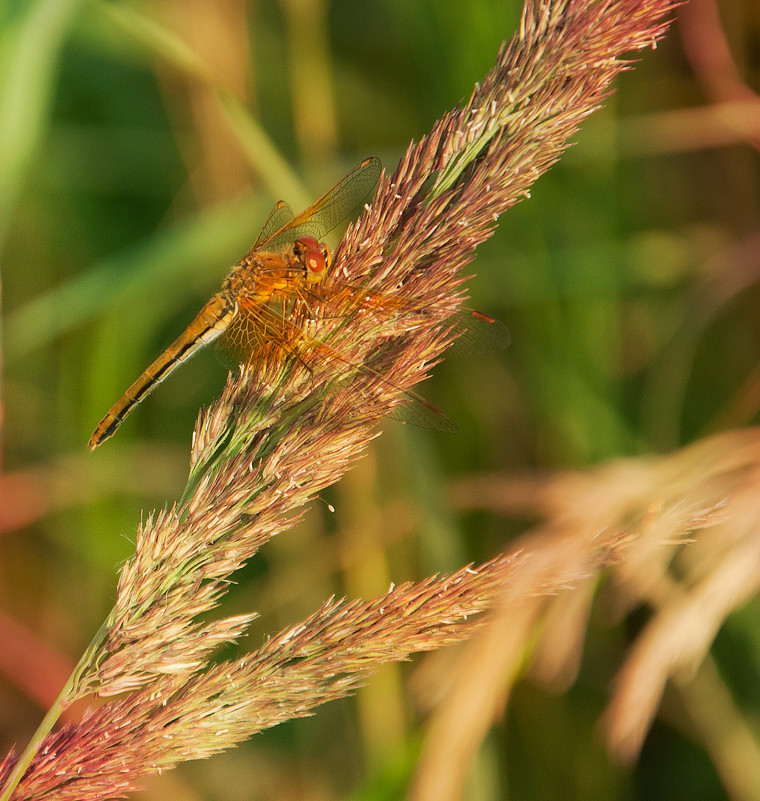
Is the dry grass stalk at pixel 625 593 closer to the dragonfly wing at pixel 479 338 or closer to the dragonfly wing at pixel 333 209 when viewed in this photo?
the dragonfly wing at pixel 479 338

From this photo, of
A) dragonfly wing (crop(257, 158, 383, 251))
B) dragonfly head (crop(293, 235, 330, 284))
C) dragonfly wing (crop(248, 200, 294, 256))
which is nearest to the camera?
dragonfly head (crop(293, 235, 330, 284))

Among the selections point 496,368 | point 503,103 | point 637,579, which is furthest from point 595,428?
point 503,103

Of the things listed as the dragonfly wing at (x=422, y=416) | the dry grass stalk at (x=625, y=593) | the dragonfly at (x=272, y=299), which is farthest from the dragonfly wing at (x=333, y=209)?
the dry grass stalk at (x=625, y=593)

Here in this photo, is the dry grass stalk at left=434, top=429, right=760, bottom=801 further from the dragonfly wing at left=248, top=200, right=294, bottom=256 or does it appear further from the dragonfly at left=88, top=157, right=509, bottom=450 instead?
the dragonfly wing at left=248, top=200, right=294, bottom=256


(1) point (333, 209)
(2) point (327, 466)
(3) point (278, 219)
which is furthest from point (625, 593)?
(3) point (278, 219)

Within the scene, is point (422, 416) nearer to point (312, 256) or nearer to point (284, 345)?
point (284, 345)

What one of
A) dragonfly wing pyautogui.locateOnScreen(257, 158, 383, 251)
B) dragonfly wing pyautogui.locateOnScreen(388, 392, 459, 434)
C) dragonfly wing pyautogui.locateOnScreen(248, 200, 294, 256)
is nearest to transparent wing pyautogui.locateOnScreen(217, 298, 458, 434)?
dragonfly wing pyautogui.locateOnScreen(388, 392, 459, 434)

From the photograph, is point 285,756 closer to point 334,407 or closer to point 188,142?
point 334,407
